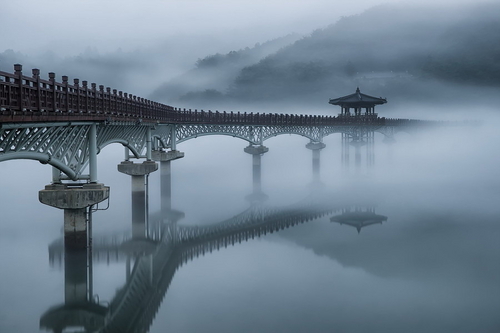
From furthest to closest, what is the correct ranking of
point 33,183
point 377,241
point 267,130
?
point 267,130 → point 33,183 → point 377,241

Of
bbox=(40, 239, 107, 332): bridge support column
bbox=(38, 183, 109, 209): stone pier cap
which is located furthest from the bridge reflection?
bbox=(38, 183, 109, 209): stone pier cap

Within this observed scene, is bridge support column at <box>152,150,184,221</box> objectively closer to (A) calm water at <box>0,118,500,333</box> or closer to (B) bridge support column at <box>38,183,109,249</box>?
(A) calm water at <box>0,118,500,333</box>

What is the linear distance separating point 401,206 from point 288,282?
2542 cm

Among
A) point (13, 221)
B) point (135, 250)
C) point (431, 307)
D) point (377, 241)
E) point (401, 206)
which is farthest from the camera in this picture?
point (401, 206)

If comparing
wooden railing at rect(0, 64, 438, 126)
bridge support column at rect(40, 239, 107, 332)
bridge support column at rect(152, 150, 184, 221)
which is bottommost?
bridge support column at rect(40, 239, 107, 332)

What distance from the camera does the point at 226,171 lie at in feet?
283

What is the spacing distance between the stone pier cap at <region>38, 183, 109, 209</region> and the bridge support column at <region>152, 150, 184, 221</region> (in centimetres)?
1655

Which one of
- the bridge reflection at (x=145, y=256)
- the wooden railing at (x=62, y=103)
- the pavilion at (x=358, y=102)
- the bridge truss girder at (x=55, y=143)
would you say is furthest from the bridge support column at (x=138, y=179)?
the pavilion at (x=358, y=102)

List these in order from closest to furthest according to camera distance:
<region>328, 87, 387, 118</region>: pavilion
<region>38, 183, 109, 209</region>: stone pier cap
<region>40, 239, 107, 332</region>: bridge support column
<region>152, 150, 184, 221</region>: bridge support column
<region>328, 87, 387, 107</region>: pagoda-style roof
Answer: <region>40, 239, 107, 332</region>: bridge support column, <region>38, 183, 109, 209</region>: stone pier cap, <region>152, 150, 184, 221</region>: bridge support column, <region>328, 87, 387, 107</region>: pagoda-style roof, <region>328, 87, 387, 118</region>: pavilion

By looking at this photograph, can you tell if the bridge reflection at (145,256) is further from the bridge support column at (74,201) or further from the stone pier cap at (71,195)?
the stone pier cap at (71,195)

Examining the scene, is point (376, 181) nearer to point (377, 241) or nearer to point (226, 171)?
point (226, 171)

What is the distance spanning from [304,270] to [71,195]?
38.1ft

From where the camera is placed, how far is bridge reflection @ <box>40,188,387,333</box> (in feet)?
66.4

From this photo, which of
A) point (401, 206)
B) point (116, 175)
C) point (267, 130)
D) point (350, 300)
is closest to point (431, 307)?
→ point (350, 300)
